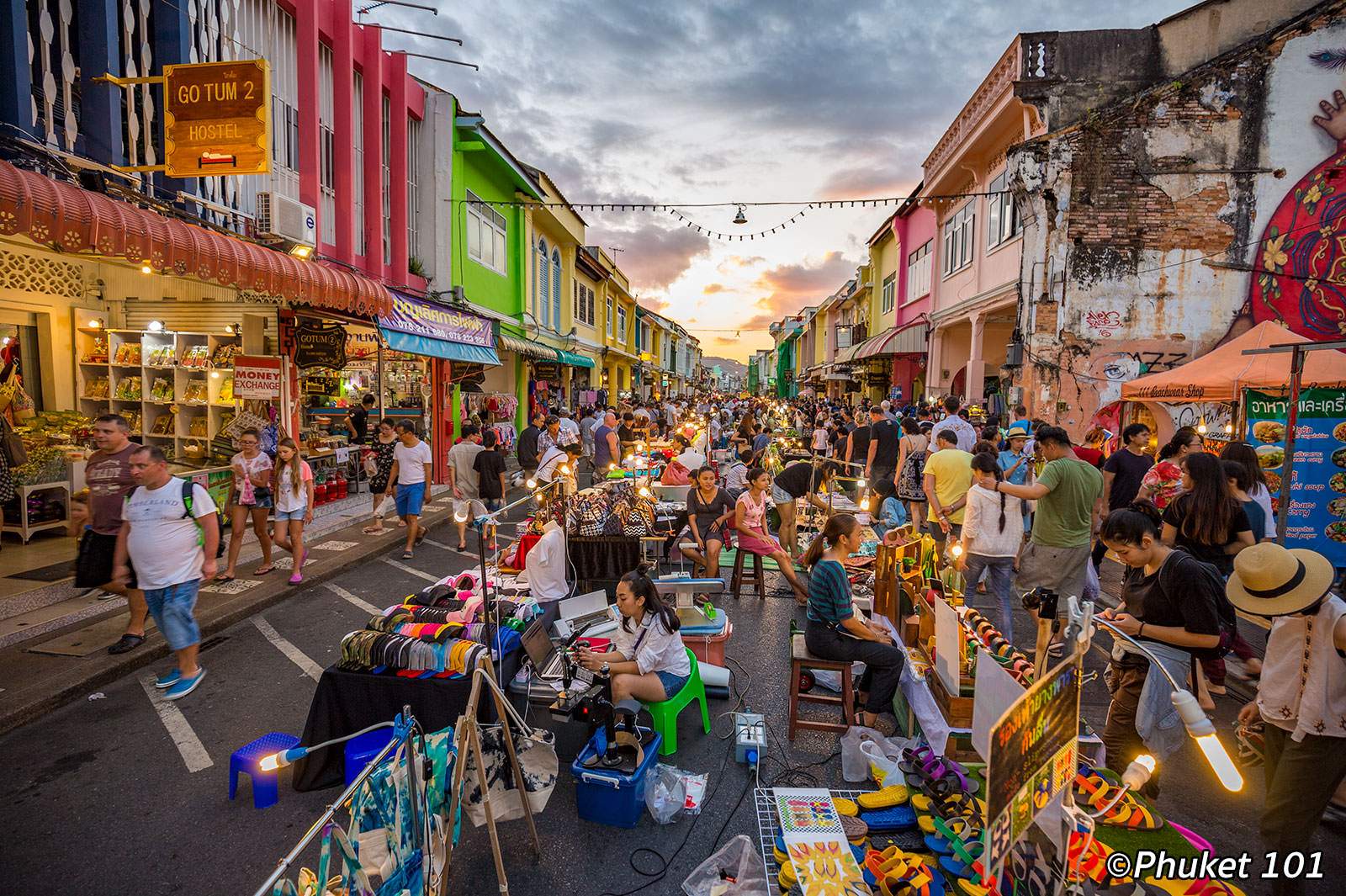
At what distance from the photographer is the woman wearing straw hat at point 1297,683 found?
111 inches

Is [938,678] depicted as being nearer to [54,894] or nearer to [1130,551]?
[1130,551]

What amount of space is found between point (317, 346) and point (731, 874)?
994cm

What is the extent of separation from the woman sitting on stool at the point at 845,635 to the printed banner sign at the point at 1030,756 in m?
2.30

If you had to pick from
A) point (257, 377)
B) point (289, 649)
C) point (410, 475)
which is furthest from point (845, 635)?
point (257, 377)

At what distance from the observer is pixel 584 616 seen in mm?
5949

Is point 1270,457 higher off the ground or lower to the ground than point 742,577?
higher

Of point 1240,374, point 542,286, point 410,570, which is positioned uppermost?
point 542,286

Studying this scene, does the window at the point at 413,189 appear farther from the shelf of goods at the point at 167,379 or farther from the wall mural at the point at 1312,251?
the wall mural at the point at 1312,251

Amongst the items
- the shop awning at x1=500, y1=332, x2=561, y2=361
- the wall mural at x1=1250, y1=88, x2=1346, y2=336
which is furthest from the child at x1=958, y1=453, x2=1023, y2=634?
the shop awning at x1=500, y1=332, x2=561, y2=361

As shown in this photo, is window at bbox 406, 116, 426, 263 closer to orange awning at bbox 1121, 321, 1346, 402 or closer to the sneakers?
the sneakers

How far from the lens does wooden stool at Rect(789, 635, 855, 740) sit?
4.62m

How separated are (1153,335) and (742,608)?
11593 millimetres

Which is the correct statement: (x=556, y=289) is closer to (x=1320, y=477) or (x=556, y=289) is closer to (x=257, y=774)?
(x=1320, y=477)

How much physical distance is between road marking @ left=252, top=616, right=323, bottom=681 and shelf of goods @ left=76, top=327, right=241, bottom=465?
5.73m
